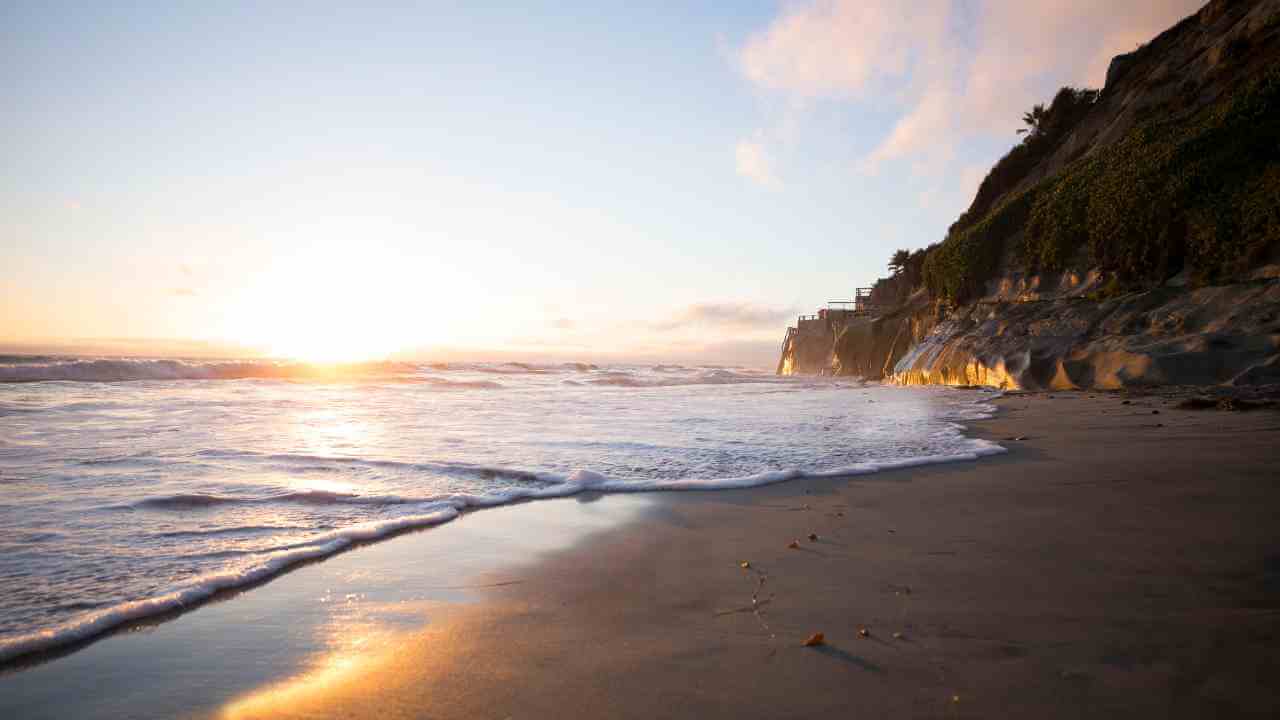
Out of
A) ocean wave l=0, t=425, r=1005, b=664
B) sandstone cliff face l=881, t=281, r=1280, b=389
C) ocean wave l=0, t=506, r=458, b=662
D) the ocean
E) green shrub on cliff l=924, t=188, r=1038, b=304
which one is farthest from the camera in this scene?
green shrub on cliff l=924, t=188, r=1038, b=304

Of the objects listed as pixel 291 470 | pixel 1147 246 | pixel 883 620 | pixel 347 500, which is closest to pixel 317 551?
pixel 347 500

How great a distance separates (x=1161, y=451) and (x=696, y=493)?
4246mm

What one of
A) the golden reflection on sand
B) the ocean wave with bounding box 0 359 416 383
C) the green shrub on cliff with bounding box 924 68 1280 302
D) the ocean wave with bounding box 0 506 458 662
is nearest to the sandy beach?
the golden reflection on sand

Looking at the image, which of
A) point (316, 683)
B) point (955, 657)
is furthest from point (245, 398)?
point (955, 657)

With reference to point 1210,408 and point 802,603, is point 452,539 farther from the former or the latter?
point 1210,408

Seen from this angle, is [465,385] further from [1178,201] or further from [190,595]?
[1178,201]

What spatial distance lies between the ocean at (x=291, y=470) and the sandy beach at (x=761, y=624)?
44 cm

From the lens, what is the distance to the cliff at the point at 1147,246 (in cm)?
1230

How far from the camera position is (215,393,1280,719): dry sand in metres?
1.77

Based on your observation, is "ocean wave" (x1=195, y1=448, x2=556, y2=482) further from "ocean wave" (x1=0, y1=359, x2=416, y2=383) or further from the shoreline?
"ocean wave" (x1=0, y1=359, x2=416, y2=383)

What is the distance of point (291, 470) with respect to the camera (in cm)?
562

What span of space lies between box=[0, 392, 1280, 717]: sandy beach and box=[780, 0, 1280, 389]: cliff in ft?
35.5

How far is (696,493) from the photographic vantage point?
4.98 m

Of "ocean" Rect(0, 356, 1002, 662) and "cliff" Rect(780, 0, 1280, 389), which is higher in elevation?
"cliff" Rect(780, 0, 1280, 389)
